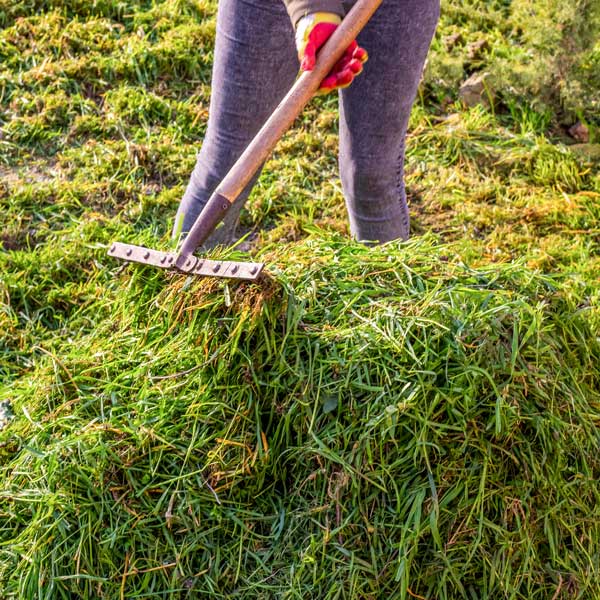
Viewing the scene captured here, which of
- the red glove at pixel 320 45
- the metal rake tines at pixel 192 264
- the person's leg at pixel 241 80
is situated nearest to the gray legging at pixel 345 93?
the person's leg at pixel 241 80

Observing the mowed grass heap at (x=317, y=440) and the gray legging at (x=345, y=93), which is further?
the gray legging at (x=345, y=93)

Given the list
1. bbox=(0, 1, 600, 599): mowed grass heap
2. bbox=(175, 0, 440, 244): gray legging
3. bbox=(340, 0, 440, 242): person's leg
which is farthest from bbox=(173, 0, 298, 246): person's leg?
bbox=(0, 1, 600, 599): mowed grass heap

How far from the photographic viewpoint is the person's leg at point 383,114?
246cm

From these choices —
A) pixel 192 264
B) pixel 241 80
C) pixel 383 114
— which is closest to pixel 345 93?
pixel 383 114

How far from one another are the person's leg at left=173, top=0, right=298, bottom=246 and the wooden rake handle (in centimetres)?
33

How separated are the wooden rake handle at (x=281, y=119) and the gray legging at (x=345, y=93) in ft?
0.83

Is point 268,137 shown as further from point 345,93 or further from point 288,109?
point 345,93

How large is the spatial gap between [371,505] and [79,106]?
2800 millimetres

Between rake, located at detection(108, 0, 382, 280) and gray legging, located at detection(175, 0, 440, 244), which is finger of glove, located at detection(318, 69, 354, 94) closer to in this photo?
rake, located at detection(108, 0, 382, 280)

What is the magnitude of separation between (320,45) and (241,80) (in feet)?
1.26

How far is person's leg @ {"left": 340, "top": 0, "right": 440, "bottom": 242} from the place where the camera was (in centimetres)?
246

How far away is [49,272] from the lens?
3236 mm

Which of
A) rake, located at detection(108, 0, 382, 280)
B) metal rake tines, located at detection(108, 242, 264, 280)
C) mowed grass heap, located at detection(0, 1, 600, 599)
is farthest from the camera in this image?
rake, located at detection(108, 0, 382, 280)

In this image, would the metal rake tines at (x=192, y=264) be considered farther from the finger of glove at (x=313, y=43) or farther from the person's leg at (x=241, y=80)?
the finger of glove at (x=313, y=43)
